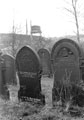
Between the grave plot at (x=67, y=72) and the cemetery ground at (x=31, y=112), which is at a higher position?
the grave plot at (x=67, y=72)

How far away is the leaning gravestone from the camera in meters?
5.42

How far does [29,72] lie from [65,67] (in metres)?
1.05

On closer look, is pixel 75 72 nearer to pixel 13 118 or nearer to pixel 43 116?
pixel 43 116

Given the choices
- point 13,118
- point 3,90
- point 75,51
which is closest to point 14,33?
point 3,90

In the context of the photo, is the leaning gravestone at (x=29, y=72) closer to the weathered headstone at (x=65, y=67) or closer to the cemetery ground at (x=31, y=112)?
Answer: the cemetery ground at (x=31, y=112)

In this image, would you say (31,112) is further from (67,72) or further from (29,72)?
(67,72)

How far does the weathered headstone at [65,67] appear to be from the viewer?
211 inches

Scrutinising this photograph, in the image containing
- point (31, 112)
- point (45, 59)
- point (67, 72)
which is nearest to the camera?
point (31, 112)

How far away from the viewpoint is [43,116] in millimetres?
4309

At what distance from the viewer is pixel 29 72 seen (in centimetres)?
559

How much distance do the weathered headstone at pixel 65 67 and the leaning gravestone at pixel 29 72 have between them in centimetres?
56

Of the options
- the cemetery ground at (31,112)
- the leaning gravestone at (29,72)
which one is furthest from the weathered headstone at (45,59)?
the cemetery ground at (31,112)

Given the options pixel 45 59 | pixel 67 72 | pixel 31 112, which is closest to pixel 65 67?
pixel 67 72

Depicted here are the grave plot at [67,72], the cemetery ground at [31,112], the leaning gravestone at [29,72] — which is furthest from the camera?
the leaning gravestone at [29,72]
